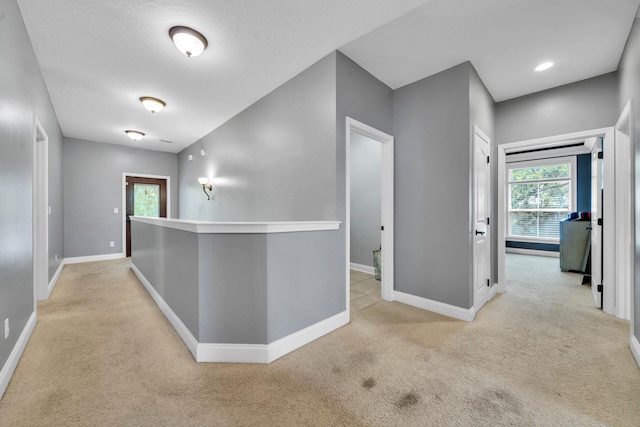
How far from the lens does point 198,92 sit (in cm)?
346

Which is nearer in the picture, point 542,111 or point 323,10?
point 323,10

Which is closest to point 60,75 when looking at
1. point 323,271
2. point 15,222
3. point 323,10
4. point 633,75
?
point 15,222

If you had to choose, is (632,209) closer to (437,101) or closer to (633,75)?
(633,75)

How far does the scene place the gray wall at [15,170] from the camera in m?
1.71

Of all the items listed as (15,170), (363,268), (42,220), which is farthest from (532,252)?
(42,220)

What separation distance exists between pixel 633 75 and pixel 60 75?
571 centimetres

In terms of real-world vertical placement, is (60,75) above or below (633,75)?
above

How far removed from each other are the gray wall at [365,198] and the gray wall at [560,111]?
1757mm

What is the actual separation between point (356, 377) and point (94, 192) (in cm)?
688

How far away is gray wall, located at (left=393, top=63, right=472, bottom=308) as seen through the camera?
261 cm

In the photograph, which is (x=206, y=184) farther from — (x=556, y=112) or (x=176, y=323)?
(x=556, y=112)

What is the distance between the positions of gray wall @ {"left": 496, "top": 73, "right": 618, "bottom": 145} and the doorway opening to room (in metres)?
0.11

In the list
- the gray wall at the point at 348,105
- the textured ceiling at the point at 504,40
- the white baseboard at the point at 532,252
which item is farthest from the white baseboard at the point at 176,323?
the white baseboard at the point at 532,252

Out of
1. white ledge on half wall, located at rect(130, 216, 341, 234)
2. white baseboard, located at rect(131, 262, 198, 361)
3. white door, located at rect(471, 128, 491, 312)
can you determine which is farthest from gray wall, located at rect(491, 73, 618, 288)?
A: white baseboard, located at rect(131, 262, 198, 361)
